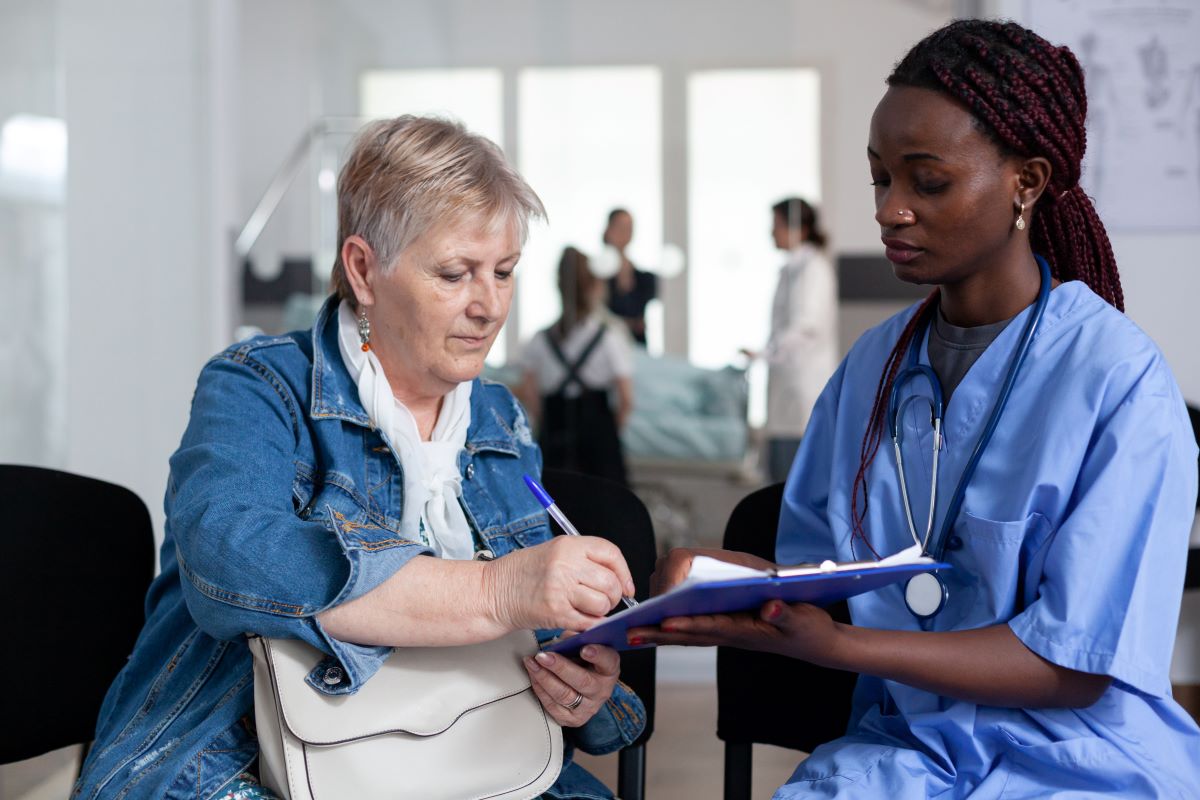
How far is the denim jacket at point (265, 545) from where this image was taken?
118 cm

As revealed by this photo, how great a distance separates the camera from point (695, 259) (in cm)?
381

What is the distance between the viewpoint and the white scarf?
144cm

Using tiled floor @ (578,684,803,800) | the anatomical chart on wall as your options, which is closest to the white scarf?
tiled floor @ (578,684,803,800)

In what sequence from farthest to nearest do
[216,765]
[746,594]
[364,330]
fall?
[364,330] → [216,765] → [746,594]

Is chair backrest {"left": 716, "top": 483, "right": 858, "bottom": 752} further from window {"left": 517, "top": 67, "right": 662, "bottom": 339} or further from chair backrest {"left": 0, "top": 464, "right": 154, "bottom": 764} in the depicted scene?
window {"left": 517, "top": 67, "right": 662, "bottom": 339}

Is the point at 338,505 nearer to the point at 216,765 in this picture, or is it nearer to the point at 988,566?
the point at 216,765

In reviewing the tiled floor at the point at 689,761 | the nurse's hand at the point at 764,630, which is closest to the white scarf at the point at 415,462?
the nurse's hand at the point at 764,630

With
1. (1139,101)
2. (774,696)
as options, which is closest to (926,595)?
(774,696)

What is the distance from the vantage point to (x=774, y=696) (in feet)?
5.11

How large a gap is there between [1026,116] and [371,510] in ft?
2.86

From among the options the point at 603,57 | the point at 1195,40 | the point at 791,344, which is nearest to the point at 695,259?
the point at 791,344

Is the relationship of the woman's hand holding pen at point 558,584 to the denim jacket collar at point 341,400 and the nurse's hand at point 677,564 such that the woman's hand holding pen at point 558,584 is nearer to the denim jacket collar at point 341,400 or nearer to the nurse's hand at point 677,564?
the nurse's hand at point 677,564

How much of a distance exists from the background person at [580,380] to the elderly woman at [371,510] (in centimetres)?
219

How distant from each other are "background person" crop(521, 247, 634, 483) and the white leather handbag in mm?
2471
